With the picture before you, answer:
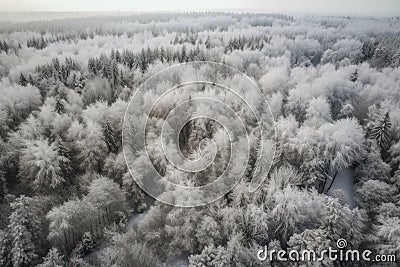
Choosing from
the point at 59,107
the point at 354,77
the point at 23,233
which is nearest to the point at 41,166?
the point at 23,233

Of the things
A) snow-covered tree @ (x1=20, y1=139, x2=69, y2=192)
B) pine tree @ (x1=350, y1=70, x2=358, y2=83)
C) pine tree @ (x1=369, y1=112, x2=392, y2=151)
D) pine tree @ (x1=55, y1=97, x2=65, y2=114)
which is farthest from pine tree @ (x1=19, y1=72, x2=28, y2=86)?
pine tree @ (x1=350, y1=70, x2=358, y2=83)

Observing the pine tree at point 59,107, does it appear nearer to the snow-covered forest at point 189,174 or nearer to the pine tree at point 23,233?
the snow-covered forest at point 189,174

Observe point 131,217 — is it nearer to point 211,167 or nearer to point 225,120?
point 211,167

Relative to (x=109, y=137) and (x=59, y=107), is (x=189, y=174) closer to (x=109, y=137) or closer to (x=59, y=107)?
(x=109, y=137)

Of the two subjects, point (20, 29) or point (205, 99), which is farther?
point (20, 29)

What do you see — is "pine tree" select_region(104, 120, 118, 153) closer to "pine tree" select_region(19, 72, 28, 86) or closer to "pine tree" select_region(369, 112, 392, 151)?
"pine tree" select_region(19, 72, 28, 86)

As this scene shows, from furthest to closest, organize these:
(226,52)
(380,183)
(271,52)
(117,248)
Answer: (271,52)
(226,52)
(380,183)
(117,248)

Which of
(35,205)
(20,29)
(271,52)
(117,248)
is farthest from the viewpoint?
(20,29)

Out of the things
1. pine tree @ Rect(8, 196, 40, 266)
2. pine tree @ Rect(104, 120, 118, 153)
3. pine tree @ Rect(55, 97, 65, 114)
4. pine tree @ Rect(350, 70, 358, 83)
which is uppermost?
pine tree @ Rect(350, 70, 358, 83)

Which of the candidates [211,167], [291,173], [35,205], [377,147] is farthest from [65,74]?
[377,147]
